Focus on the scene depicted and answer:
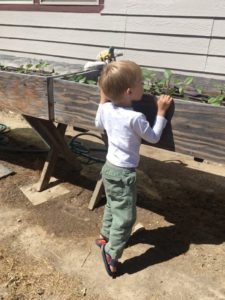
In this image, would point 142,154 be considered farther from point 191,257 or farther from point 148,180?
point 191,257

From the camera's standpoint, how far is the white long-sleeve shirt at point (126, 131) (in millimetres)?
2320

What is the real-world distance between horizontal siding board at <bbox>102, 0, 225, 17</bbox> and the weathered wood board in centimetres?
231

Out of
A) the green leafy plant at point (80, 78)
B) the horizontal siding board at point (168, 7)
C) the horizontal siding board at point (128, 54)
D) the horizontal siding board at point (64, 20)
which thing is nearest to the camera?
the green leafy plant at point (80, 78)

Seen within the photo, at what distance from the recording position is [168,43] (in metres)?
4.72

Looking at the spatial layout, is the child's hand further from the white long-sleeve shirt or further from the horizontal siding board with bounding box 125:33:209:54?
the horizontal siding board with bounding box 125:33:209:54

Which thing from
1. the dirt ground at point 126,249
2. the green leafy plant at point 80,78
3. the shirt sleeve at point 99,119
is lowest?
the dirt ground at point 126,249

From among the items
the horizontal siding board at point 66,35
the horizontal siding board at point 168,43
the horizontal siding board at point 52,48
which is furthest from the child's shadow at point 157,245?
the horizontal siding board at point 52,48

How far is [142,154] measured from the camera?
15.5ft

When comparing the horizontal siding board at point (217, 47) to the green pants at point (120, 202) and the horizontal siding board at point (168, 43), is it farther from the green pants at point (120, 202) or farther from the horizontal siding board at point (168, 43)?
the green pants at point (120, 202)

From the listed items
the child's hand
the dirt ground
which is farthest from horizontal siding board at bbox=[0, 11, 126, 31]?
the child's hand

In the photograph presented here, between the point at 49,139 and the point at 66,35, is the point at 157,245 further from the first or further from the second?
the point at 66,35

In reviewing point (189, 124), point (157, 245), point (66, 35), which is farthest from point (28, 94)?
point (66, 35)

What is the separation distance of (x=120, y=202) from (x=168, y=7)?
9.94ft

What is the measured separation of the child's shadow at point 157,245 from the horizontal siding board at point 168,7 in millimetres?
2638
